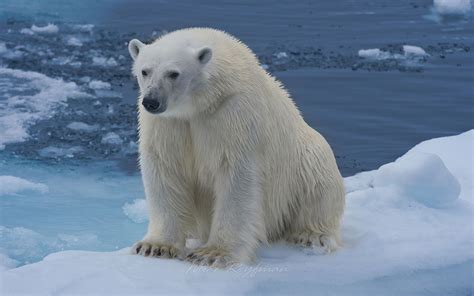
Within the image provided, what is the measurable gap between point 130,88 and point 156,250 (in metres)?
6.20

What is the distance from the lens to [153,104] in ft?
12.3

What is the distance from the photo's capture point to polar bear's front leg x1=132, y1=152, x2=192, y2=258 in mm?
4090

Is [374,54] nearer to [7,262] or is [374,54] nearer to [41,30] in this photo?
[41,30]

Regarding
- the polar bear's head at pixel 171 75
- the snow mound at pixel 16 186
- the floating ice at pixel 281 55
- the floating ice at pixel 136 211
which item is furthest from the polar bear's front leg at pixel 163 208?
the floating ice at pixel 281 55

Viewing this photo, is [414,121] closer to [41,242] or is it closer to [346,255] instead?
[41,242]

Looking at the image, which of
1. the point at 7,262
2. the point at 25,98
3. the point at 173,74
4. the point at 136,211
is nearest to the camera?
the point at 173,74

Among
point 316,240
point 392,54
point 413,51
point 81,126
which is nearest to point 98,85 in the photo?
point 81,126

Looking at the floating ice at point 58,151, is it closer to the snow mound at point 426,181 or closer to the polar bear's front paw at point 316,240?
the snow mound at point 426,181

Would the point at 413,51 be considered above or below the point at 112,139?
above

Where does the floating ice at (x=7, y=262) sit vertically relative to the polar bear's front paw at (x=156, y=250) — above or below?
below

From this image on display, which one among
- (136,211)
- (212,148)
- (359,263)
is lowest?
(136,211)

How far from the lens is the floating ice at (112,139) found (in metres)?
8.55

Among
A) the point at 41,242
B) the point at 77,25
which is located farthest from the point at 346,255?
the point at 77,25

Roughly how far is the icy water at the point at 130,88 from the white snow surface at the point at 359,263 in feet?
7.31
